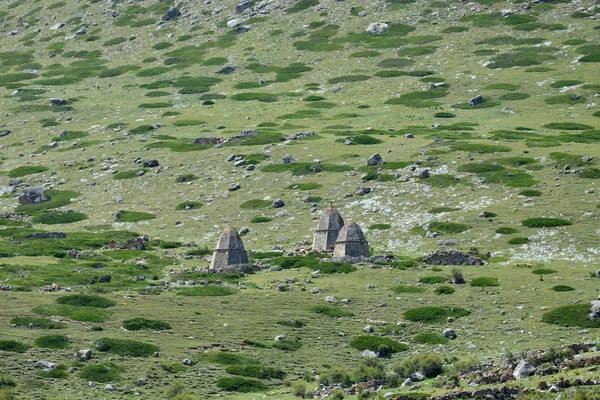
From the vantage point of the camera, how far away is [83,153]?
120188 mm

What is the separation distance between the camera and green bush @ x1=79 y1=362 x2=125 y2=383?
43.5 metres

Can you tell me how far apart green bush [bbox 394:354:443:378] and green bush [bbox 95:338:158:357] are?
11105 millimetres

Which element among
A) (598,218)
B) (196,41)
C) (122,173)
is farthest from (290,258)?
(196,41)

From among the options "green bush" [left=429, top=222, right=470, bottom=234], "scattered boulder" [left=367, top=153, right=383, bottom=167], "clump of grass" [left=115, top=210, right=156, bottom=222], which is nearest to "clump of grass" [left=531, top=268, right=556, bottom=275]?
"green bush" [left=429, top=222, right=470, bottom=234]

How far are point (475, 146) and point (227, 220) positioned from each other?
82.7ft

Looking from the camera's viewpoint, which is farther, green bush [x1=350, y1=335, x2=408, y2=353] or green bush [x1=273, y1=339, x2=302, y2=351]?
green bush [x1=350, y1=335, x2=408, y2=353]

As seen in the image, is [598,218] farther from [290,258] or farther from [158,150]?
[158,150]

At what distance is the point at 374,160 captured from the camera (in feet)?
318

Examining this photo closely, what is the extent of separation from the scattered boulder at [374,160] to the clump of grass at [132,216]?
65.2 ft

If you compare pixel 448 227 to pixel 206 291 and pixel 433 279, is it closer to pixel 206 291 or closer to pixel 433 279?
pixel 433 279

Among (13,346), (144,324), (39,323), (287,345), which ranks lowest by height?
(287,345)

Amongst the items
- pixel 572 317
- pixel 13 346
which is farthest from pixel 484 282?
pixel 13 346

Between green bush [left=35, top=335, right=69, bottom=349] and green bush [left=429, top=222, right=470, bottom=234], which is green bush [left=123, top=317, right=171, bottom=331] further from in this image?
green bush [left=429, top=222, right=470, bottom=234]

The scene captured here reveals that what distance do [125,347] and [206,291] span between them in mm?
15979
